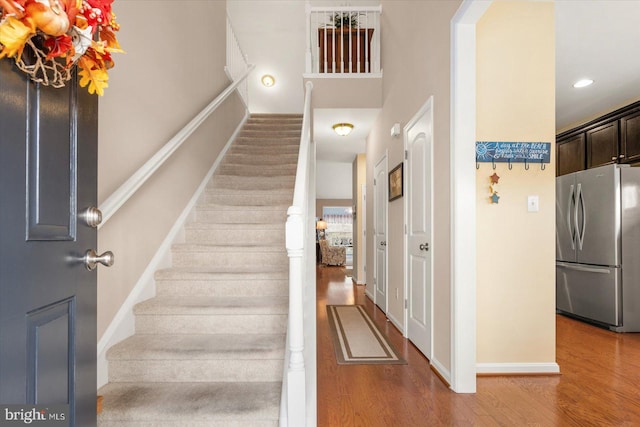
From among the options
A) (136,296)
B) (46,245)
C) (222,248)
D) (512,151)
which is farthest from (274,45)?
(46,245)

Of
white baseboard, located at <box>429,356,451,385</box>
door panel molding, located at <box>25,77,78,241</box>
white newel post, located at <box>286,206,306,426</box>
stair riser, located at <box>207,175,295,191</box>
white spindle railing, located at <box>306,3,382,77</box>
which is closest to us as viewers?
door panel molding, located at <box>25,77,78,241</box>

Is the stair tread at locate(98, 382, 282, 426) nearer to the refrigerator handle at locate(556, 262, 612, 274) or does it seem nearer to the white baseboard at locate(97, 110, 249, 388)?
the white baseboard at locate(97, 110, 249, 388)

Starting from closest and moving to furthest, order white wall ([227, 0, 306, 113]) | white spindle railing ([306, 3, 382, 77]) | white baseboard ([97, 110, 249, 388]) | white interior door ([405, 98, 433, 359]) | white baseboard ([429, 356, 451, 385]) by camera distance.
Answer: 1. white baseboard ([97, 110, 249, 388])
2. white baseboard ([429, 356, 451, 385])
3. white interior door ([405, 98, 433, 359])
4. white spindle railing ([306, 3, 382, 77])
5. white wall ([227, 0, 306, 113])

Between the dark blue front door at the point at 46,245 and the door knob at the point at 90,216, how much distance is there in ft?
0.04

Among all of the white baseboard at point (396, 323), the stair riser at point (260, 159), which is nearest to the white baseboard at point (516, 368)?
the white baseboard at point (396, 323)

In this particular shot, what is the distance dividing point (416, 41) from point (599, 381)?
9.45ft

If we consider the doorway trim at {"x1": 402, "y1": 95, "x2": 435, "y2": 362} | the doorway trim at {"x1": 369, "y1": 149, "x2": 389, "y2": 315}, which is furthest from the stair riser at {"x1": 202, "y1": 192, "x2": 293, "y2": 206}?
the doorway trim at {"x1": 369, "y1": 149, "x2": 389, "y2": 315}

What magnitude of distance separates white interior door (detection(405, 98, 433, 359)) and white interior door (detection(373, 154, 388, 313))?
1014 millimetres

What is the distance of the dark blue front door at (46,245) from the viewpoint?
669 millimetres

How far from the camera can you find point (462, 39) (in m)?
2.17

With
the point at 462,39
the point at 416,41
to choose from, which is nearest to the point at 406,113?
the point at 416,41

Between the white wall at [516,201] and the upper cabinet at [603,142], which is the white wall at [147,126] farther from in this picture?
the upper cabinet at [603,142]

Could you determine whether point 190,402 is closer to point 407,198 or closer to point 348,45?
point 407,198

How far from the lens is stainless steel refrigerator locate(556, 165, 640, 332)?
3535mm
